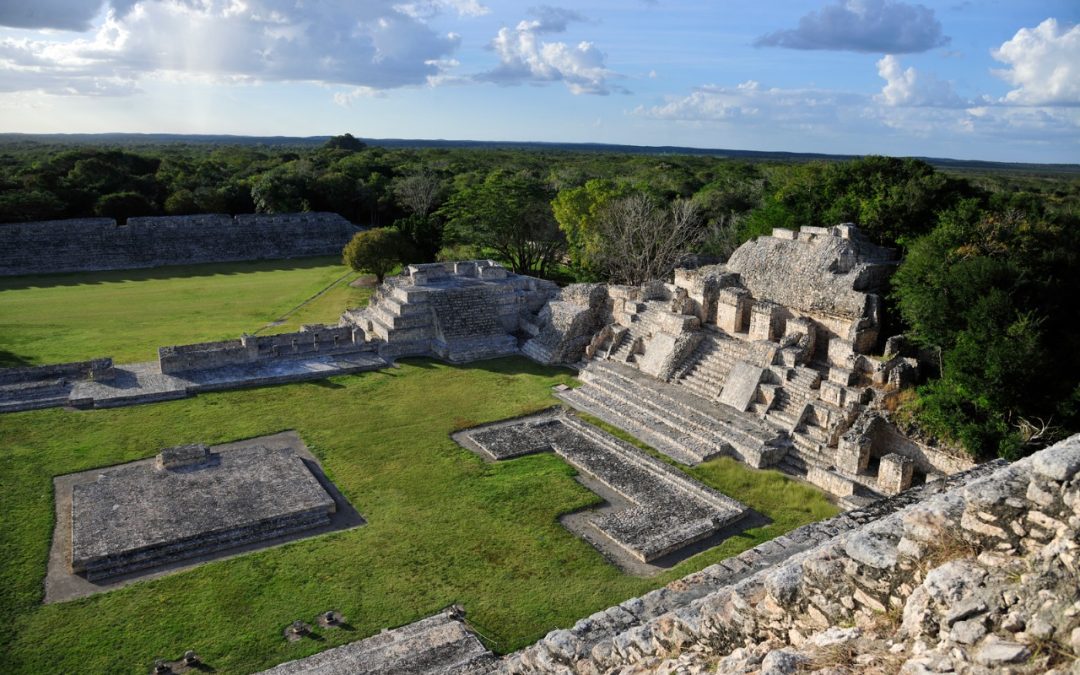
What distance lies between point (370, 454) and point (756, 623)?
9191 millimetres

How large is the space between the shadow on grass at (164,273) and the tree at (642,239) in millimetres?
13897

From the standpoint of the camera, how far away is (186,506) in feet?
35.0

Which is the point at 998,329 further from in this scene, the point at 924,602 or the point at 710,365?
the point at 924,602

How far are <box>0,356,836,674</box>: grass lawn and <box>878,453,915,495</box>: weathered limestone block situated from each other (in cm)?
108

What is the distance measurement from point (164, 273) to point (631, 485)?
25070 millimetres

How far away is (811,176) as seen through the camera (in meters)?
20.1

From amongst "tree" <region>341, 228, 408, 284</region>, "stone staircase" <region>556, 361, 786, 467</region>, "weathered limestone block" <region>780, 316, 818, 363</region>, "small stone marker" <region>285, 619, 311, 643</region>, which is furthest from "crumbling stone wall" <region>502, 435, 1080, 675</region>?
"tree" <region>341, 228, 408, 284</region>

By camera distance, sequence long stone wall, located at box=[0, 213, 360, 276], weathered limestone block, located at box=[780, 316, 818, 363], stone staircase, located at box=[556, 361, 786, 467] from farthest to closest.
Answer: long stone wall, located at box=[0, 213, 360, 276] < weathered limestone block, located at box=[780, 316, 818, 363] < stone staircase, located at box=[556, 361, 786, 467]

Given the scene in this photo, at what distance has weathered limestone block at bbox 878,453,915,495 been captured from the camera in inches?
450

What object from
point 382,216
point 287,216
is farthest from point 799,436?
point 382,216

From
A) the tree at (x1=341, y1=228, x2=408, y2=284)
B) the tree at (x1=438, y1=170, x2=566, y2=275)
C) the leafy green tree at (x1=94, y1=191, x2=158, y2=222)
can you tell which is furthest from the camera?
the leafy green tree at (x1=94, y1=191, x2=158, y2=222)

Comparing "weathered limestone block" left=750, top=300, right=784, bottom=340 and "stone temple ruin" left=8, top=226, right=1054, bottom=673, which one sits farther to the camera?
"weathered limestone block" left=750, top=300, right=784, bottom=340

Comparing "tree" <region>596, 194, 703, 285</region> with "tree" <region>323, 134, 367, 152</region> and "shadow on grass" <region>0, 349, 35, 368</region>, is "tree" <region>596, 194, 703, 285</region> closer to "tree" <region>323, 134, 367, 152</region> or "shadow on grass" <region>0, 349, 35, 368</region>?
"shadow on grass" <region>0, 349, 35, 368</region>

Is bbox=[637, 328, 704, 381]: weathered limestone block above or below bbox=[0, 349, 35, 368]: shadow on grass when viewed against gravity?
above
